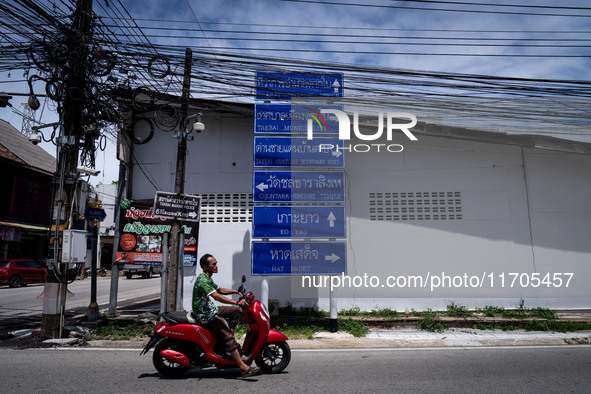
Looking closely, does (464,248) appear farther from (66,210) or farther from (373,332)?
(66,210)

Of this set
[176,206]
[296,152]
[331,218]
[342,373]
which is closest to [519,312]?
[331,218]

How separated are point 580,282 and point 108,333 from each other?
11981 millimetres

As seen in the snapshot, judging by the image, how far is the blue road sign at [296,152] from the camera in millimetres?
9859

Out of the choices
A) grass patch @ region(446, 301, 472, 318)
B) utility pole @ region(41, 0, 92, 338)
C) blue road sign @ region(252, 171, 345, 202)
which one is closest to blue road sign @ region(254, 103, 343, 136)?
blue road sign @ region(252, 171, 345, 202)

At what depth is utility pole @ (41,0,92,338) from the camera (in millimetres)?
8328

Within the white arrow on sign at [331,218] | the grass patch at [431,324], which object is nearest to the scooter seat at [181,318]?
the white arrow on sign at [331,218]

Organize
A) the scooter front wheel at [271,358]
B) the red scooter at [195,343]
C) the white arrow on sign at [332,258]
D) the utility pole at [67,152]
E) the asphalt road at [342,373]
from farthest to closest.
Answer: the white arrow on sign at [332,258], the utility pole at [67,152], the scooter front wheel at [271,358], the red scooter at [195,343], the asphalt road at [342,373]

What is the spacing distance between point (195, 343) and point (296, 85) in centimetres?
718

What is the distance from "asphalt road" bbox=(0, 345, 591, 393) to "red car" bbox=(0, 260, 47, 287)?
18.9 metres

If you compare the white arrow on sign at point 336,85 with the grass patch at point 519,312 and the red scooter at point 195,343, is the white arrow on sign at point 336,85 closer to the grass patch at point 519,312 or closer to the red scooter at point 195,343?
the red scooter at point 195,343

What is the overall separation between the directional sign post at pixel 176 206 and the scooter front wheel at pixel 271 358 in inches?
189

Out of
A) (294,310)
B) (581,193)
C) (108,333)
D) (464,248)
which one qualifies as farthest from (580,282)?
(108,333)

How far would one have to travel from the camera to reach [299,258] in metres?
9.38

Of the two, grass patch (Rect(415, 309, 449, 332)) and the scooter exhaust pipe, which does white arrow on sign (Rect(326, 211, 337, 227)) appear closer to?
grass patch (Rect(415, 309, 449, 332))
